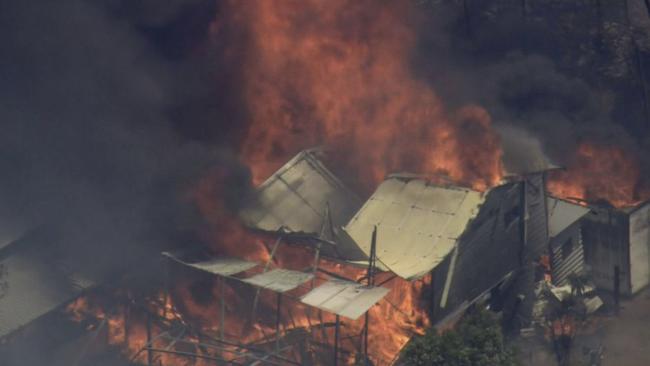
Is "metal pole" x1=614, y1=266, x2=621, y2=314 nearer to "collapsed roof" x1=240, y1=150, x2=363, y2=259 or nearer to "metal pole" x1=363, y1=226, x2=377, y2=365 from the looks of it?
"collapsed roof" x1=240, y1=150, x2=363, y2=259

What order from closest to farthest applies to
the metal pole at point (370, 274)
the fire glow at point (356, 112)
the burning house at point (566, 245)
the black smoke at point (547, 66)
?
the metal pole at point (370, 274) → the burning house at point (566, 245) → the fire glow at point (356, 112) → the black smoke at point (547, 66)

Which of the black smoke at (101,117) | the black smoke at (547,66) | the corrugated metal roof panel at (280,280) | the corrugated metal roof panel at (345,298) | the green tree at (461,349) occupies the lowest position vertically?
the green tree at (461,349)

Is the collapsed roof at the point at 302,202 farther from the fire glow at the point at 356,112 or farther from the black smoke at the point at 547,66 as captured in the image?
the black smoke at the point at 547,66

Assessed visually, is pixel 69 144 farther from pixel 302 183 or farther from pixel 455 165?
pixel 455 165

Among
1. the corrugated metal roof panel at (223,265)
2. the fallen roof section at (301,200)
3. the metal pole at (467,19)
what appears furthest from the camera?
the metal pole at (467,19)

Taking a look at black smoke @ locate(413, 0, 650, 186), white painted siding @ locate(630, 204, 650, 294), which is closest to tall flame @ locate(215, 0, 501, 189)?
black smoke @ locate(413, 0, 650, 186)

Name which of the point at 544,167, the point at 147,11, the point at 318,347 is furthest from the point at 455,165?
the point at 147,11

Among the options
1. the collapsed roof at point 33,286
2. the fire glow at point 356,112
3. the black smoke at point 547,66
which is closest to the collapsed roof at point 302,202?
the fire glow at point 356,112
